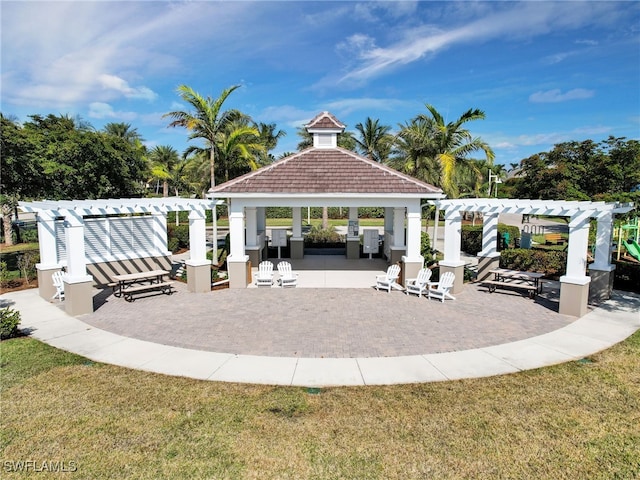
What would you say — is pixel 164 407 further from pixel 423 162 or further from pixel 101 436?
pixel 423 162

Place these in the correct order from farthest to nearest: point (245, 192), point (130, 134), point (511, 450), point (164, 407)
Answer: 1. point (130, 134)
2. point (245, 192)
3. point (164, 407)
4. point (511, 450)

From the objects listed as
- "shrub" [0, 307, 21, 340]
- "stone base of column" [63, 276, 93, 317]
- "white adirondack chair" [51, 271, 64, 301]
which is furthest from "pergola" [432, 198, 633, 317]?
"white adirondack chair" [51, 271, 64, 301]

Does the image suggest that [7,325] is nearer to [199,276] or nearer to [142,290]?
[142,290]

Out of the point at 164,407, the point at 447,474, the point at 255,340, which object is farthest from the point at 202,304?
the point at 447,474

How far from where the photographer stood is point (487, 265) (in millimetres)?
16422

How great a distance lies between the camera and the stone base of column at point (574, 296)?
36.9 ft

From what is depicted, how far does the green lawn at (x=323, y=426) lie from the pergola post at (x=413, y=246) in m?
7.14

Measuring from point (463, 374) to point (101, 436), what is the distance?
243 inches

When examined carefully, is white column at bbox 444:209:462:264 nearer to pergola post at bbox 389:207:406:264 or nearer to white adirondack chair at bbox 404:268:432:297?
white adirondack chair at bbox 404:268:432:297

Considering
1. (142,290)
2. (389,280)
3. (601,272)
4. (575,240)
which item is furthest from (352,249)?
(575,240)

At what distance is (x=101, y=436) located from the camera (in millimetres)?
5598

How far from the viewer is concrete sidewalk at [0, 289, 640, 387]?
756cm

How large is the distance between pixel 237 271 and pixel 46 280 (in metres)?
6.22

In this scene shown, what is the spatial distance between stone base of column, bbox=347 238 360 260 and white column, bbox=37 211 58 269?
13.2m
